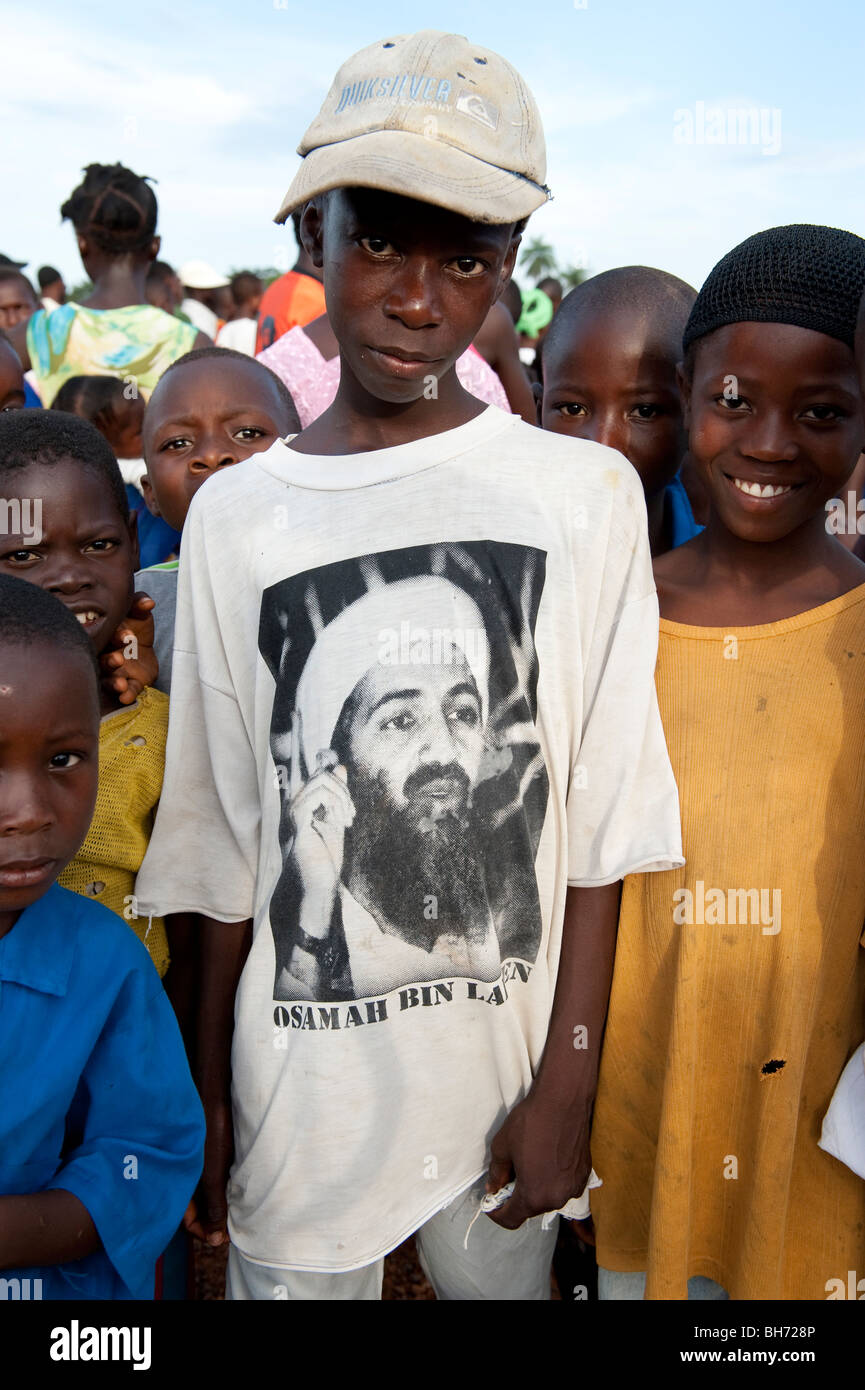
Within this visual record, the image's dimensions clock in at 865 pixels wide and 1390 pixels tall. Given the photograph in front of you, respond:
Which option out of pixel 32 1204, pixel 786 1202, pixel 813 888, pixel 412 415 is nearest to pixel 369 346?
pixel 412 415

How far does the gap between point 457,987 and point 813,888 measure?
0.54 m

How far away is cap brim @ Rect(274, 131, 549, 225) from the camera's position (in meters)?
1.46

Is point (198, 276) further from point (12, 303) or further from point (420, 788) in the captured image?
point (420, 788)

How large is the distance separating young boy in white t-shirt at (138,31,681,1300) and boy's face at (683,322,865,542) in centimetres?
24

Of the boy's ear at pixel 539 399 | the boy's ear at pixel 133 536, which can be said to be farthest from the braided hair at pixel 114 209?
the boy's ear at pixel 133 536

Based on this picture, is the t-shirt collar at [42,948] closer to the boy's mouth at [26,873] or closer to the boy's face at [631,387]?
the boy's mouth at [26,873]

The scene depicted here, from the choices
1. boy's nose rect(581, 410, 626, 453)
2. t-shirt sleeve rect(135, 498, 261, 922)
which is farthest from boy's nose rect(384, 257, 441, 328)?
boy's nose rect(581, 410, 626, 453)

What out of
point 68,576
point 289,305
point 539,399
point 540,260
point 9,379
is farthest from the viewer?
point 540,260

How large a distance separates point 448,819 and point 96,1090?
0.56 m

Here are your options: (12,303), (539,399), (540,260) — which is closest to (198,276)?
(12,303)

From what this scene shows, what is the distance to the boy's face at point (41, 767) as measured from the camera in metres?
1.41

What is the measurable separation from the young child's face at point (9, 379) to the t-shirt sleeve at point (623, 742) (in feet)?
7.18

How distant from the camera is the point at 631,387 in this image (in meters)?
2.23

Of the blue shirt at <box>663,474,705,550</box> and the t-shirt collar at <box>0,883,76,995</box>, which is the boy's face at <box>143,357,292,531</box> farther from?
the t-shirt collar at <box>0,883,76,995</box>
